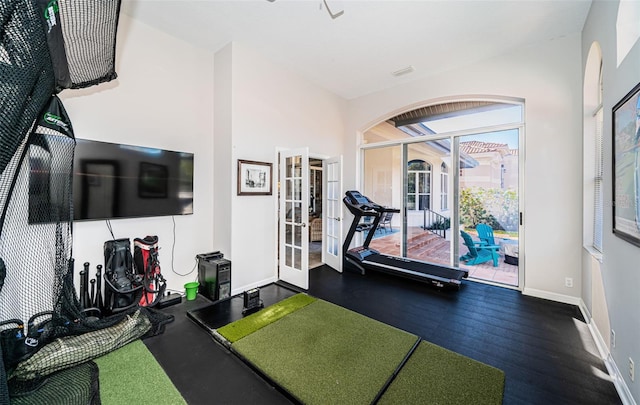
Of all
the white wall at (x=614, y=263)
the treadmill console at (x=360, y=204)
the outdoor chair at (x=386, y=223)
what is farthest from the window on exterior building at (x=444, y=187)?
the white wall at (x=614, y=263)

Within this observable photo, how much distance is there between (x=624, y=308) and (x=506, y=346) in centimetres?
98

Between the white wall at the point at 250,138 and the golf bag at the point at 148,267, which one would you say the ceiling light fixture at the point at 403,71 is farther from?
the golf bag at the point at 148,267

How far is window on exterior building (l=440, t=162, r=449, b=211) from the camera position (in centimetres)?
466

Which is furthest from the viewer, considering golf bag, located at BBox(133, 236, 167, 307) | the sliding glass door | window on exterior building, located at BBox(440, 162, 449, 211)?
window on exterior building, located at BBox(440, 162, 449, 211)

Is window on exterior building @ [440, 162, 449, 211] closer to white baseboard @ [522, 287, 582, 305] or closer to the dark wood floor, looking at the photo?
the dark wood floor

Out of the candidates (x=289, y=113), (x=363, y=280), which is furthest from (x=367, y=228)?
(x=289, y=113)

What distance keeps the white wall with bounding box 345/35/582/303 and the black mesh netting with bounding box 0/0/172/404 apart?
16.1 ft

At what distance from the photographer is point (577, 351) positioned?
2.40 meters

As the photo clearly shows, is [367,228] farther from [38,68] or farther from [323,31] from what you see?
[38,68]

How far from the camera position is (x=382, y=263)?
4.66 meters

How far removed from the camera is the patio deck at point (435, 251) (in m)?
4.14

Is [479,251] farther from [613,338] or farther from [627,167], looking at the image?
[627,167]

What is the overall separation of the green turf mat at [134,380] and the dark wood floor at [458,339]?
8cm

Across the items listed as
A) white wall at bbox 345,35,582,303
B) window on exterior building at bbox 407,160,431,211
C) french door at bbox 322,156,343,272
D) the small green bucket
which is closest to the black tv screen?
the small green bucket
